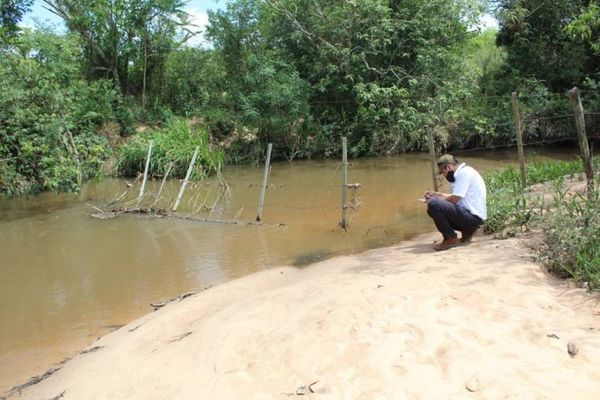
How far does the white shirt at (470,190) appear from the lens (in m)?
6.10

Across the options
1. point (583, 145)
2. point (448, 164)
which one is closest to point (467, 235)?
point (448, 164)

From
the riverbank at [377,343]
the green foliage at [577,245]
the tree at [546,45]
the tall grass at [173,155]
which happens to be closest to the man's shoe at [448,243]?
the riverbank at [377,343]

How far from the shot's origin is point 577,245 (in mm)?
4641

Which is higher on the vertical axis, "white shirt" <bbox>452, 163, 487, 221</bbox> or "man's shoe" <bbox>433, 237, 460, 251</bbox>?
"white shirt" <bbox>452, 163, 487, 221</bbox>

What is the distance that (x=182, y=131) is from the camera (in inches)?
644

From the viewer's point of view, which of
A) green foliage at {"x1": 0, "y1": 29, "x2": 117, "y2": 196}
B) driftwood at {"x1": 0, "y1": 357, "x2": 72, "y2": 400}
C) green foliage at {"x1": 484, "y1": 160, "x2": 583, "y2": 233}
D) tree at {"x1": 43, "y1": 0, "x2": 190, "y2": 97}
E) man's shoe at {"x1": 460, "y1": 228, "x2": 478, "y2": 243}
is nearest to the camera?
driftwood at {"x1": 0, "y1": 357, "x2": 72, "y2": 400}

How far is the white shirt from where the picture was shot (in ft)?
20.0

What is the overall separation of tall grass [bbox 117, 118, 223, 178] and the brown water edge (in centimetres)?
138

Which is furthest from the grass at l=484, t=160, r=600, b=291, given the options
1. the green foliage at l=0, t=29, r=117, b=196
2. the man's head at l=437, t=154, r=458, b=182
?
the green foliage at l=0, t=29, r=117, b=196

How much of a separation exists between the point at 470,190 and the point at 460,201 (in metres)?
0.17

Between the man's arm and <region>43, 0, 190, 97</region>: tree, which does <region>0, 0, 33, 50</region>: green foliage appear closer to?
<region>43, 0, 190, 97</region>: tree

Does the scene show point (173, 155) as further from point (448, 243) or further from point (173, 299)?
point (448, 243)

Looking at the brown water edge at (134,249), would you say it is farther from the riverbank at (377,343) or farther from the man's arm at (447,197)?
the man's arm at (447,197)

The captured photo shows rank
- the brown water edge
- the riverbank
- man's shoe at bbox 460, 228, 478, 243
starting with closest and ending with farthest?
1. the riverbank
2. the brown water edge
3. man's shoe at bbox 460, 228, 478, 243
